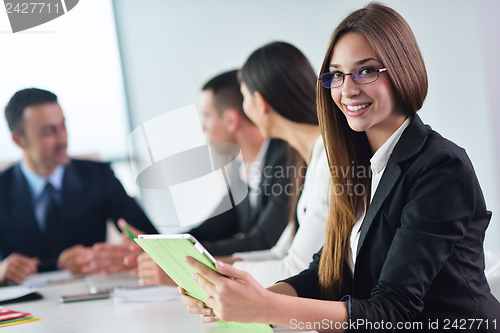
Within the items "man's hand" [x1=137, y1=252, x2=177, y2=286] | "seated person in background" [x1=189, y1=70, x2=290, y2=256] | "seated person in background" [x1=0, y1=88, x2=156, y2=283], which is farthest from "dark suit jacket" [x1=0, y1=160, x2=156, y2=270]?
"man's hand" [x1=137, y1=252, x2=177, y2=286]

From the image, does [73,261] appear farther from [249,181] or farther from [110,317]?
[249,181]

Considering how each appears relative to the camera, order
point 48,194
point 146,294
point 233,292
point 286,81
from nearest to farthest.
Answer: point 233,292 < point 146,294 < point 286,81 < point 48,194

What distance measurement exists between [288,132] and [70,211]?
1.45 metres

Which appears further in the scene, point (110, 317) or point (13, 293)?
point (13, 293)

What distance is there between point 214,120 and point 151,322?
1568 millimetres

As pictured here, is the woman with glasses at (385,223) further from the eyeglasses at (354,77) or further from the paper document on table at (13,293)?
the paper document on table at (13,293)

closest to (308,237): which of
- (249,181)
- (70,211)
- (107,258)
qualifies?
(107,258)

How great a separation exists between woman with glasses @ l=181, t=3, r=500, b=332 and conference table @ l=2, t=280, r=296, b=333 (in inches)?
3.7

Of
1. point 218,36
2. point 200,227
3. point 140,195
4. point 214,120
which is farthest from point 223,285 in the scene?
point 140,195

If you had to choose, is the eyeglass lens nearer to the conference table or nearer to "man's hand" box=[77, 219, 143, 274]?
the conference table

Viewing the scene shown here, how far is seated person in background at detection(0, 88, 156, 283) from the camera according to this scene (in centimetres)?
242

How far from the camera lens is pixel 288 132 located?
5.62 ft

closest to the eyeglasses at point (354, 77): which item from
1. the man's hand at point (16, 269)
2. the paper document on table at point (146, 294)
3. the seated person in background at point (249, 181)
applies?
the paper document on table at point (146, 294)

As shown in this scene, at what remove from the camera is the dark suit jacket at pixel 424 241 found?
753 mm
